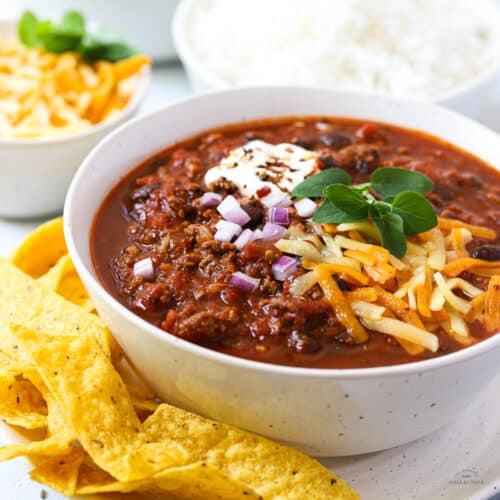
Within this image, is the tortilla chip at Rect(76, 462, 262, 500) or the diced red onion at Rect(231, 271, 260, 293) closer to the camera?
the tortilla chip at Rect(76, 462, 262, 500)

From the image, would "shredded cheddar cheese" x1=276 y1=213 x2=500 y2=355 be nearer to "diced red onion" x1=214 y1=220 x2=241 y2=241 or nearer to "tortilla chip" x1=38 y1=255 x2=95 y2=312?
"diced red onion" x1=214 y1=220 x2=241 y2=241

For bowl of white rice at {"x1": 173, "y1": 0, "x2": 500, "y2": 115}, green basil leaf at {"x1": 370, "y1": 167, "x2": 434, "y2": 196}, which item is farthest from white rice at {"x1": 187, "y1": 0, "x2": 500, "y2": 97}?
green basil leaf at {"x1": 370, "y1": 167, "x2": 434, "y2": 196}

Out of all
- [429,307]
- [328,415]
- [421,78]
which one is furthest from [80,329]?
[421,78]

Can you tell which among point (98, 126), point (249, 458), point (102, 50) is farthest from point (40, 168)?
point (249, 458)

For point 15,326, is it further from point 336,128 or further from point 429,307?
point 336,128

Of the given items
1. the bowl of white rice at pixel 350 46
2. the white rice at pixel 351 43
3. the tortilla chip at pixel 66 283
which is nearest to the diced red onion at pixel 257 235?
the tortilla chip at pixel 66 283

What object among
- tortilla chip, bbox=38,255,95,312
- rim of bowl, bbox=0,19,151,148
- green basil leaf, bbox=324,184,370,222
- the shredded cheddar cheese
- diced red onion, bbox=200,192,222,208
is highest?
green basil leaf, bbox=324,184,370,222

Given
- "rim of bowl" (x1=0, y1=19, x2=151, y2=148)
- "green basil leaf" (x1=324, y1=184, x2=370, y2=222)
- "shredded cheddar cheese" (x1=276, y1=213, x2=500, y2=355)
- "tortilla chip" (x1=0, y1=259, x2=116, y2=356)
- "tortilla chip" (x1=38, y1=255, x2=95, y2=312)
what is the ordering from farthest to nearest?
"rim of bowl" (x1=0, y1=19, x2=151, y2=148), "tortilla chip" (x1=38, y1=255, x2=95, y2=312), "tortilla chip" (x1=0, y1=259, x2=116, y2=356), "green basil leaf" (x1=324, y1=184, x2=370, y2=222), "shredded cheddar cheese" (x1=276, y1=213, x2=500, y2=355)
